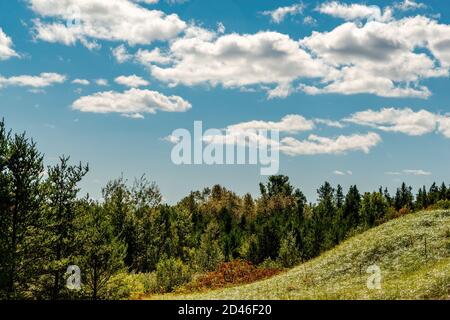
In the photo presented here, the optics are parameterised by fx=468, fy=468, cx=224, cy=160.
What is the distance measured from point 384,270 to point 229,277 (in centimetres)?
2281

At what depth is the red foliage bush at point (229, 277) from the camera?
5619 centimetres

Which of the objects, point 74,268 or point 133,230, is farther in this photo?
point 133,230

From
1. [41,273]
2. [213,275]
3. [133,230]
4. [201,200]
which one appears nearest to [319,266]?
[213,275]

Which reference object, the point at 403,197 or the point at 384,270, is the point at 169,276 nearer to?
the point at 384,270

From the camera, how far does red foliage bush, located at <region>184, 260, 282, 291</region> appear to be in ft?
184

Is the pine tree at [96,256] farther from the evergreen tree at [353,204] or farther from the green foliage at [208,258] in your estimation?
the evergreen tree at [353,204]

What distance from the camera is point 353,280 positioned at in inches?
1528

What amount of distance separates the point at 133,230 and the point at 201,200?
95366mm

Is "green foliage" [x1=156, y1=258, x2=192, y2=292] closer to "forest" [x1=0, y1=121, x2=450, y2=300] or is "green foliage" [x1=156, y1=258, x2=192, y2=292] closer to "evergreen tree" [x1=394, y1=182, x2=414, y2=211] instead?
"forest" [x1=0, y1=121, x2=450, y2=300]

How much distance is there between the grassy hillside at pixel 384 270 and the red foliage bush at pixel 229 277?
8.96 meters

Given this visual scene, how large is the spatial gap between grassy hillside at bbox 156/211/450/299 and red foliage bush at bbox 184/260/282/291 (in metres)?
8.96

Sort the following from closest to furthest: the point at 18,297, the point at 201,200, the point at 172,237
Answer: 1. the point at 18,297
2. the point at 172,237
3. the point at 201,200
